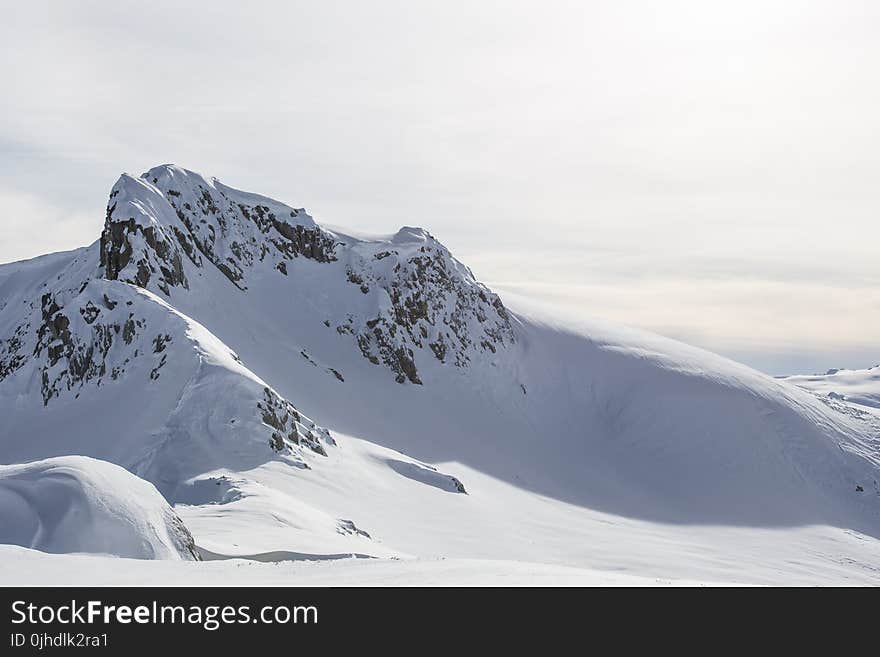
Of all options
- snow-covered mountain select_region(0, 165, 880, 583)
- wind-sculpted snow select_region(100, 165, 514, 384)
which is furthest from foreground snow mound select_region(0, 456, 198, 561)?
wind-sculpted snow select_region(100, 165, 514, 384)

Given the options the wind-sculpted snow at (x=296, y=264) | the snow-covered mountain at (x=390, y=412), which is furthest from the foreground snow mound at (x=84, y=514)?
the wind-sculpted snow at (x=296, y=264)

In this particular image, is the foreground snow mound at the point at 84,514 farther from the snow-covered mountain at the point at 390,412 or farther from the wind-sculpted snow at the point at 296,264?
the wind-sculpted snow at the point at 296,264

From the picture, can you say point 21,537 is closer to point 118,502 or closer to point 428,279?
point 118,502

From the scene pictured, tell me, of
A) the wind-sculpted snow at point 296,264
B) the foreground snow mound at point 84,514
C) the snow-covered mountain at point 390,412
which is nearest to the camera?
the foreground snow mound at point 84,514

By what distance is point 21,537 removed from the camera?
1617 cm

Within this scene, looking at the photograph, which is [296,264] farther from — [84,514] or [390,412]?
[84,514]

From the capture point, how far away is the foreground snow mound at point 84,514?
15906 millimetres

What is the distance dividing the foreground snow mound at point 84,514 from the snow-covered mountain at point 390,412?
349cm

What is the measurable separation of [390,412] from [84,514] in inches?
2034

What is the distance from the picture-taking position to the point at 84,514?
16.3 meters

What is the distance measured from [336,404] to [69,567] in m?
51.0

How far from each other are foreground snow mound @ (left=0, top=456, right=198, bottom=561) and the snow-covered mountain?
349 centimetres
